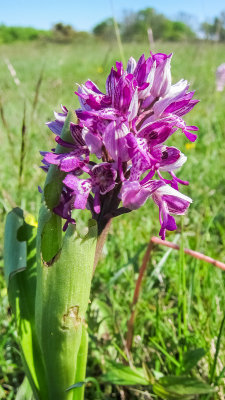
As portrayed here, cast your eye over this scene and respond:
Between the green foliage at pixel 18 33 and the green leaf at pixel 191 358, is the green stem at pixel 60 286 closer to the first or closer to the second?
the green leaf at pixel 191 358

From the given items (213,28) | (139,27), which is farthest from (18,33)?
(213,28)

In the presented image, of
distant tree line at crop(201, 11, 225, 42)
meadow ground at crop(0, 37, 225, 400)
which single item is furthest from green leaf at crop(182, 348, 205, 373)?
distant tree line at crop(201, 11, 225, 42)

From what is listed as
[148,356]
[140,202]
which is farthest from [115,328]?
[140,202]

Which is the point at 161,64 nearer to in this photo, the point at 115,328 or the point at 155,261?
the point at 115,328

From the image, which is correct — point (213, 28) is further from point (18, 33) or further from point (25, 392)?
point (18, 33)

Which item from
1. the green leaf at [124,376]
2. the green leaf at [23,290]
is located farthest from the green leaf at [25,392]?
the green leaf at [124,376]

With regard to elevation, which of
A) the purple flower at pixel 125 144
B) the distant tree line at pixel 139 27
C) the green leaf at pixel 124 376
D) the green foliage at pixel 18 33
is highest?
the green foliage at pixel 18 33

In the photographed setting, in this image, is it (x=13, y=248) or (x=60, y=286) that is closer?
(x=60, y=286)
